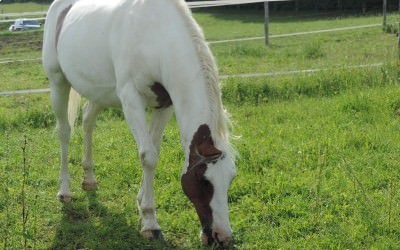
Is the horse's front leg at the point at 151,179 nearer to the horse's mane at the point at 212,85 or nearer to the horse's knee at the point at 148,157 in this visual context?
the horse's knee at the point at 148,157

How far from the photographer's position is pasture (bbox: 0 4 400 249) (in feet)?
12.9

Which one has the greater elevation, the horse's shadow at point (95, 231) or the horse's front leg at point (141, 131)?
the horse's front leg at point (141, 131)

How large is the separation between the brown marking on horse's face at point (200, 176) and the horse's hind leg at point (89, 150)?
195 cm

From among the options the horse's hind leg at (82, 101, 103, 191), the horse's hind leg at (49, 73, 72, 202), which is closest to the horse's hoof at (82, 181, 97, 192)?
the horse's hind leg at (82, 101, 103, 191)

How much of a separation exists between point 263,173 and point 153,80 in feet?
5.79

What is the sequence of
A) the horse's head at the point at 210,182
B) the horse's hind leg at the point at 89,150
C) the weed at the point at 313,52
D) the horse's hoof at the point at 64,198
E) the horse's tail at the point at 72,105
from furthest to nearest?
the weed at the point at 313,52 < the horse's tail at the point at 72,105 < the horse's hind leg at the point at 89,150 < the horse's hoof at the point at 64,198 < the horse's head at the point at 210,182

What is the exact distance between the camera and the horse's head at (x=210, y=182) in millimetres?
3217

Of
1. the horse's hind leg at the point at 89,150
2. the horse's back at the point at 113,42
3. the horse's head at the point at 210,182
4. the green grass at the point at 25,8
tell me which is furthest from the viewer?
the green grass at the point at 25,8

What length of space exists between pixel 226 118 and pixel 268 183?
1.53m

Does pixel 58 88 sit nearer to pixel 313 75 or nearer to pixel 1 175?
pixel 1 175

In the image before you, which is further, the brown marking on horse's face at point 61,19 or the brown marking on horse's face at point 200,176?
the brown marking on horse's face at point 61,19

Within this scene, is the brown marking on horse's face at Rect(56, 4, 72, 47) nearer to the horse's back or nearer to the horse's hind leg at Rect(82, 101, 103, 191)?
the horse's back

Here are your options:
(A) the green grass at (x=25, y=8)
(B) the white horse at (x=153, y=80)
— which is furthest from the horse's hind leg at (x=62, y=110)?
(A) the green grass at (x=25, y=8)

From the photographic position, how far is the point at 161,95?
3.82m
